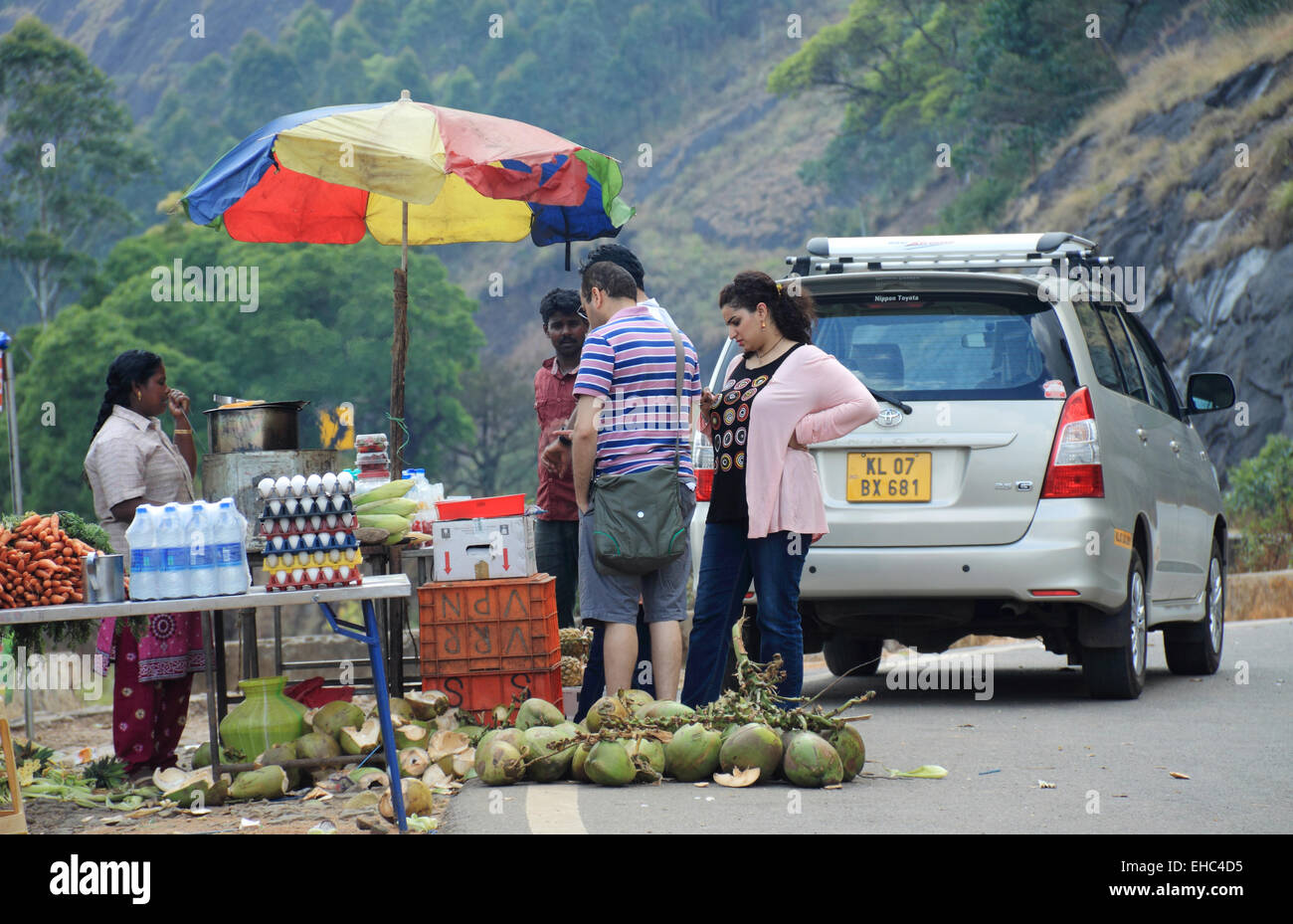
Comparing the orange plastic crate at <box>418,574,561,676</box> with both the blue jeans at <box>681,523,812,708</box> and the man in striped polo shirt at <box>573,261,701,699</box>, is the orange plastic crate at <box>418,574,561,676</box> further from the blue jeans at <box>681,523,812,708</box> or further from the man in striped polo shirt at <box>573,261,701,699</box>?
the blue jeans at <box>681,523,812,708</box>

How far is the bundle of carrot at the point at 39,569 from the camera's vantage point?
195 inches

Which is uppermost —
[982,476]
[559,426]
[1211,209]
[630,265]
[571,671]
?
[1211,209]

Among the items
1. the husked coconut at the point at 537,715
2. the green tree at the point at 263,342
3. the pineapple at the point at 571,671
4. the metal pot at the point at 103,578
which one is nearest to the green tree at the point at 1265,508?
the pineapple at the point at 571,671

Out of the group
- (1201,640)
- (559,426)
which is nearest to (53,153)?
(559,426)

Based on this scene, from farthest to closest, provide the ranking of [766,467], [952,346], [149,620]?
[952,346] → [149,620] → [766,467]

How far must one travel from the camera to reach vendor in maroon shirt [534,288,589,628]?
24.4 feet

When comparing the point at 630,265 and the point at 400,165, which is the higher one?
the point at 400,165

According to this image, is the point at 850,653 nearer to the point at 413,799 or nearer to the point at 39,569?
the point at 413,799

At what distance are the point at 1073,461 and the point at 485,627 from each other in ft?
8.57

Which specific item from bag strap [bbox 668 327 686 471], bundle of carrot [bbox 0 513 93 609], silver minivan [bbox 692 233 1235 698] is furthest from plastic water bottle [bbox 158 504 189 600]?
silver minivan [bbox 692 233 1235 698]

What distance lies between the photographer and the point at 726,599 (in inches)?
249

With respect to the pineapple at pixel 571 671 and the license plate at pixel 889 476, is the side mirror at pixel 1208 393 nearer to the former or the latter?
the license plate at pixel 889 476

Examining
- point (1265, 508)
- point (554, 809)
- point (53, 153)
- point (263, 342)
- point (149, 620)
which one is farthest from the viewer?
point (53, 153)

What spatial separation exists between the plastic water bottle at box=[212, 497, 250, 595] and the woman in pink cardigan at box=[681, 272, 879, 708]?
1905 mm
